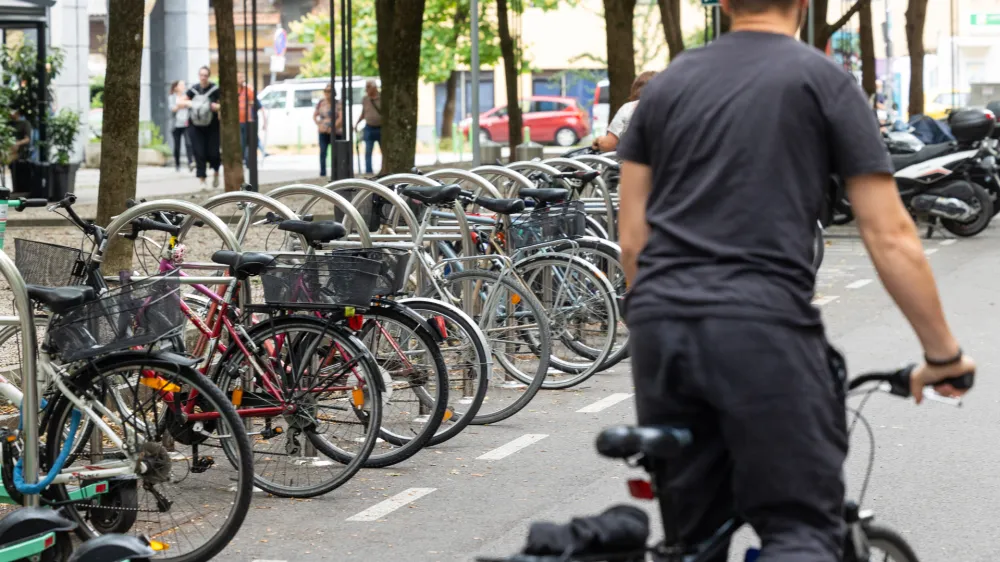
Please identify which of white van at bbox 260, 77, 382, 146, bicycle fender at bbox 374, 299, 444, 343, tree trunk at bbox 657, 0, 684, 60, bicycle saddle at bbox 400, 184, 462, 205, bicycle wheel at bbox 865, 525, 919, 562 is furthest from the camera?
white van at bbox 260, 77, 382, 146

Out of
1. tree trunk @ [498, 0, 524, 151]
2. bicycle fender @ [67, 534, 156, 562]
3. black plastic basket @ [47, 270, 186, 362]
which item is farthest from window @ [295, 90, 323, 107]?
bicycle fender @ [67, 534, 156, 562]

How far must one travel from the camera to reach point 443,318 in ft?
23.2

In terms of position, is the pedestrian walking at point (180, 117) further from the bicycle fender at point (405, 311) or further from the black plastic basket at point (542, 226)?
the bicycle fender at point (405, 311)

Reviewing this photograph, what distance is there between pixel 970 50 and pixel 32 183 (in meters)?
46.3

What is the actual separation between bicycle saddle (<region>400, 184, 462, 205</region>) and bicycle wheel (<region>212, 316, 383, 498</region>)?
1.58 m

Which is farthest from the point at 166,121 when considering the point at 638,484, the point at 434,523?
the point at 638,484

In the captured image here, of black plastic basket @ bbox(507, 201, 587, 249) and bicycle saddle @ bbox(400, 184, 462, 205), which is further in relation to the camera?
black plastic basket @ bbox(507, 201, 587, 249)

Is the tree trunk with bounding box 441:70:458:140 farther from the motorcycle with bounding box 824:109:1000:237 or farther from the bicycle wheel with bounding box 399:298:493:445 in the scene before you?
the bicycle wheel with bounding box 399:298:493:445

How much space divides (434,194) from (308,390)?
1698 mm

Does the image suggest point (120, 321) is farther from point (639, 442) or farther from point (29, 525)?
point (639, 442)

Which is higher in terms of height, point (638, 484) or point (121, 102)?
point (121, 102)

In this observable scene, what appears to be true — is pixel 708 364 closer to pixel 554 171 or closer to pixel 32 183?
pixel 554 171

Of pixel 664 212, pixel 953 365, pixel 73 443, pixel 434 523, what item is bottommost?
pixel 434 523

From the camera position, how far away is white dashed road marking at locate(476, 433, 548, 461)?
275 inches
